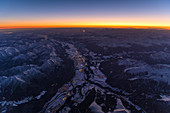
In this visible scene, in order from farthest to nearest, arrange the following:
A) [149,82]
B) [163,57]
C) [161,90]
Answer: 1. [163,57]
2. [149,82]
3. [161,90]

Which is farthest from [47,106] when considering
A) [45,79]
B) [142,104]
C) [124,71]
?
[124,71]

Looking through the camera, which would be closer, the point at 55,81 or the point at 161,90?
the point at 161,90

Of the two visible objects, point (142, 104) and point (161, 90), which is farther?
point (161, 90)

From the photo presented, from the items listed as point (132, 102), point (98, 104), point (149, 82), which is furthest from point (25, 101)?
point (149, 82)

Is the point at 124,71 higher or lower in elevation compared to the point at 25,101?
higher

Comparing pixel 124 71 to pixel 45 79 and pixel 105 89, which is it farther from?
pixel 45 79

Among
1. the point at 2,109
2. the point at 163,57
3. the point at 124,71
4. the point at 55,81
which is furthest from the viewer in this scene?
the point at 163,57

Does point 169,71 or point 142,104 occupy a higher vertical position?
point 169,71

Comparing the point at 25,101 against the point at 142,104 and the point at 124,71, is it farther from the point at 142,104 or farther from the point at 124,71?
the point at 124,71

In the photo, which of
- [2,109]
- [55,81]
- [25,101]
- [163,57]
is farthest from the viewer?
[163,57]
